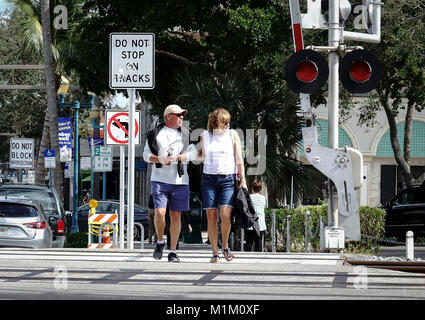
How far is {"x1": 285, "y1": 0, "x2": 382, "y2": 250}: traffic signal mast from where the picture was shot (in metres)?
11.3

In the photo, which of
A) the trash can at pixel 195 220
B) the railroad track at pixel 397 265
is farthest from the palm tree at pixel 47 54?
the railroad track at pixel 397 265

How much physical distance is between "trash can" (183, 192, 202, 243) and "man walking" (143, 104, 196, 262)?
16056mm

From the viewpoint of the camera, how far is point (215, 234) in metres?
10.2

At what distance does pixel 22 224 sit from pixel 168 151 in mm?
7494

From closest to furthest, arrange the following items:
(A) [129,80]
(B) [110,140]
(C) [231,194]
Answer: (C) [231,194], (A) [129,80], (B) [110,140]

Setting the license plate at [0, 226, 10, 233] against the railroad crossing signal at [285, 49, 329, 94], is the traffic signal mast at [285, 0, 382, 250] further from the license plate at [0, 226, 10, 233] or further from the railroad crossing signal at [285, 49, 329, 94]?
the license plate at [0, 226, 10, 233]

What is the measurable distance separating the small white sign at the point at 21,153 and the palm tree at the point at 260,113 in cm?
1316

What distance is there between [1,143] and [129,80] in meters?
49.0

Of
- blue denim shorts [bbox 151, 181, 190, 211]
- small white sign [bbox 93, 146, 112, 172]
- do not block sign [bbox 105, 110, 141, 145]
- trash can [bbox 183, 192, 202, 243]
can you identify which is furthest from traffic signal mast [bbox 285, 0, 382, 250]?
small white sign [bbox 93, 146, 112, 172]

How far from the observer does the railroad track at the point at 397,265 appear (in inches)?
371

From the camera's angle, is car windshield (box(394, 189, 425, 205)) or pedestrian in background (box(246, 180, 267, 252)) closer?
pedestrian in background (box(246, 180, 267, 252))
